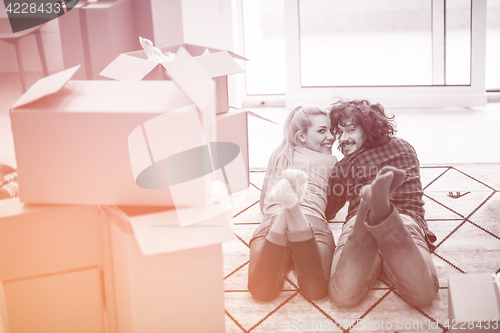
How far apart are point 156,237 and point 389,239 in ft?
2.48

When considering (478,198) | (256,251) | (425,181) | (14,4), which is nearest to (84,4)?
(14,4)

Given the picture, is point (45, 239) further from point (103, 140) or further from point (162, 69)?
point (162, 69)

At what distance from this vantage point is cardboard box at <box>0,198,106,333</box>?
1.19 metres

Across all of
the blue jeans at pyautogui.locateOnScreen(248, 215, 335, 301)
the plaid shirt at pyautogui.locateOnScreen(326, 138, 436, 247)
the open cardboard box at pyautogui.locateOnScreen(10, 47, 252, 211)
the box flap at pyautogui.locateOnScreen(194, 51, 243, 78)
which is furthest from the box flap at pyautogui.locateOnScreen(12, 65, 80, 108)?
the plaid shirt at pyautogui.locateOnScreen(326, 138, 436, 247)

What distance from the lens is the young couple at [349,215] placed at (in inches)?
58.7

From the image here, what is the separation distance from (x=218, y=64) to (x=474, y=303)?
3.33 feet

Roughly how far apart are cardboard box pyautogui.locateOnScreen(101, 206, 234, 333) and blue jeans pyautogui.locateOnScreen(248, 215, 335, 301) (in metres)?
0.41

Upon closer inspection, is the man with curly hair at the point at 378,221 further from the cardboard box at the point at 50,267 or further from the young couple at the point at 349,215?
the cardboard box at the point at 50,267

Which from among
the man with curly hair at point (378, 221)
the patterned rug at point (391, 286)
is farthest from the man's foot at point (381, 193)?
the patterned rug at point (391, 286)

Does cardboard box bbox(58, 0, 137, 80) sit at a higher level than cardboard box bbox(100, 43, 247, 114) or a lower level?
higher

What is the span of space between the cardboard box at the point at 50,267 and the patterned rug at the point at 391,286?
1.49ft

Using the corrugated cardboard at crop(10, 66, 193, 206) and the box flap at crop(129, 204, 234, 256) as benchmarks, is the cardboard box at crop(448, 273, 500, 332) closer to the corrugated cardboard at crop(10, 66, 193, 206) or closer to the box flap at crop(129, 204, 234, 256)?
the box flap at crop(129, 204, 234, 256)

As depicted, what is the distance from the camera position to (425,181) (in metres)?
2.44

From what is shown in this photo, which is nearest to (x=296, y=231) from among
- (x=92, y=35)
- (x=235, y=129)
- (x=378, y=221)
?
(x=378, y=221)
